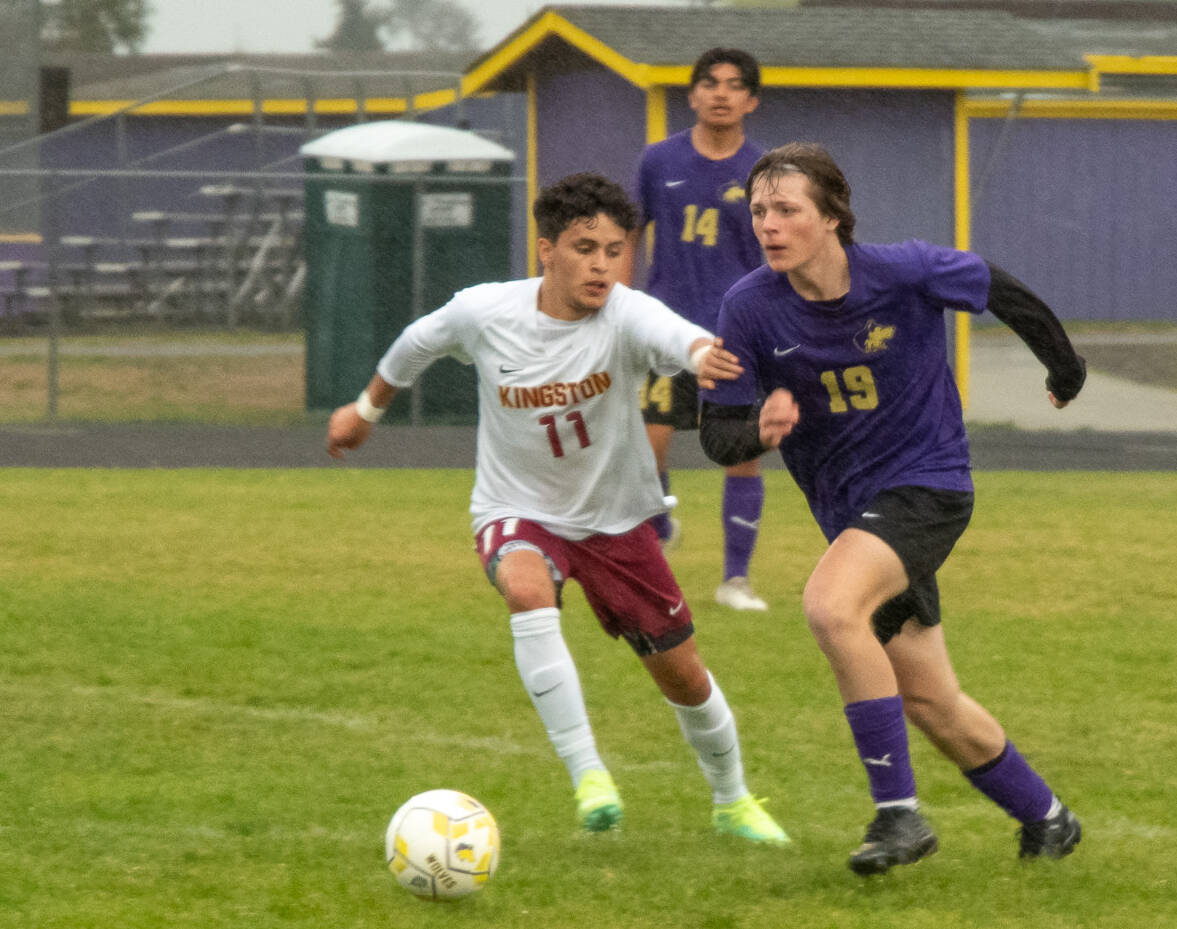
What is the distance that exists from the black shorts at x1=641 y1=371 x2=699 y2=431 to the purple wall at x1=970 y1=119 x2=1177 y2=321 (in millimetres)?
20419

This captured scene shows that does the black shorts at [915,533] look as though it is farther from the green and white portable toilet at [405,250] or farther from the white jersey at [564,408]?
the green and white portable toilet at [405,250]

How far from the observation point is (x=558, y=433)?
521cm

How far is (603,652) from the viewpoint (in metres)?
7.95

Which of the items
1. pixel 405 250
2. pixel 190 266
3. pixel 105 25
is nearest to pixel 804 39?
pixel 405 250

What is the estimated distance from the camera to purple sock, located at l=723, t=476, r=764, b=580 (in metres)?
8.70

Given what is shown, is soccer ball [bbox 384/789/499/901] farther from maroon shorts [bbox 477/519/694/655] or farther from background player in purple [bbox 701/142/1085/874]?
background player in purple [bbox 701/142/1085/874]

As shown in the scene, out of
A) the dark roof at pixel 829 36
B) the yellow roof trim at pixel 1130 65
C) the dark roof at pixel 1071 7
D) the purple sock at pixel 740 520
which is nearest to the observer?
the purple sock at pixel 740 520

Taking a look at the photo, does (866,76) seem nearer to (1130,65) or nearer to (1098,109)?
(1130,65)

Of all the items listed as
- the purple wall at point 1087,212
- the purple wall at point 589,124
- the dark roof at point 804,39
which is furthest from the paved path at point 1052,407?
the purple wall at point 1087,212

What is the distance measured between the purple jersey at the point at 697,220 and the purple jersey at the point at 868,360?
3721 mm

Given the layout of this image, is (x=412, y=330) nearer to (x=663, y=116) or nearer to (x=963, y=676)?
(x=963, y=676)

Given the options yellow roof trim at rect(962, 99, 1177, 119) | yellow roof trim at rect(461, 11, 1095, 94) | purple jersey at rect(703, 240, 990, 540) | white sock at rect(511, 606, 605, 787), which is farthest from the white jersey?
yellow roof trim at rect(962, 99, 1177, 119)

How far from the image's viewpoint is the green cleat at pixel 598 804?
4848mm

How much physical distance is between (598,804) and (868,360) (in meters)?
1.31
